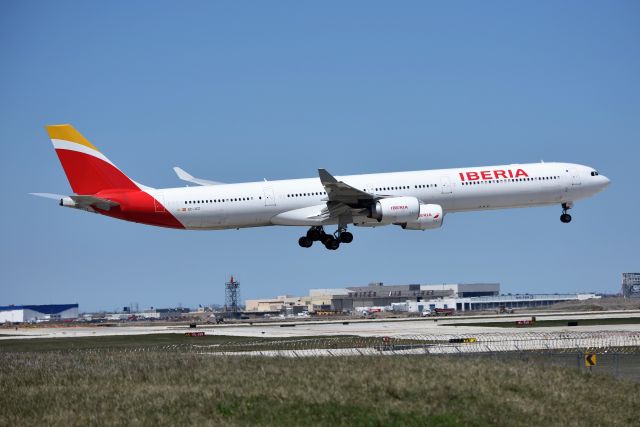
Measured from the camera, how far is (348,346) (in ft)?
157

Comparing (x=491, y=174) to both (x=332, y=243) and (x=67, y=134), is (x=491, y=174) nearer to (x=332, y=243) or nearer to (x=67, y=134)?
(x=332, y=243)

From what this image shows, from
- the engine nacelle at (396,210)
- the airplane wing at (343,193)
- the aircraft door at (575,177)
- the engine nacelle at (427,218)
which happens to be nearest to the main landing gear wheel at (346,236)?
the airplane wing at (343,193)

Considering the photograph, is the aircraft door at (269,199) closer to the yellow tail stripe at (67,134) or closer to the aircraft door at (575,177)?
the yellow tail stripe at (67,134)

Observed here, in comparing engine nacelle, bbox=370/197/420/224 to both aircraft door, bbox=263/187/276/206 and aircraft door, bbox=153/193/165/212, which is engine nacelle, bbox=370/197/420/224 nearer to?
aircraft door, bbox=263/187/276/206

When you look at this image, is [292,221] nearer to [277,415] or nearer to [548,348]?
[548,348]

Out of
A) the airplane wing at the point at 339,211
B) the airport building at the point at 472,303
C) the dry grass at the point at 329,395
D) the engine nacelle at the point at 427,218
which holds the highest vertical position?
the airplane wing at the point at 339,211

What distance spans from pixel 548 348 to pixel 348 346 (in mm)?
10311

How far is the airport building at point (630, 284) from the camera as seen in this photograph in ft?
571

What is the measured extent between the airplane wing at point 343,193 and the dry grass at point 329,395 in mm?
32130

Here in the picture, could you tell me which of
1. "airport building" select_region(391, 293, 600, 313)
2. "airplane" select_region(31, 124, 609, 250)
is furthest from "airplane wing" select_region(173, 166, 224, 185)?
"airport building" select_region(391, 293, 600, 313)

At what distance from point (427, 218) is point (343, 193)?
654cm

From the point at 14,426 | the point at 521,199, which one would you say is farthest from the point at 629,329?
the point at 14,426

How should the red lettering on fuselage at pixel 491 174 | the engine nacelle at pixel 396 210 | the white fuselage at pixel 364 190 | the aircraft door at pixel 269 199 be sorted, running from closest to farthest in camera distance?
the engine nacelle at pixel 396 210 → the white fuselage at pixel 364 190 → the aircraft door at pixel 269 199 → the red lettering on fuselage at pixel 491 174

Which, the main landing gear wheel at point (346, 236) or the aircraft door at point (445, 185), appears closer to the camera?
the aircraft door at point (445, 185)
